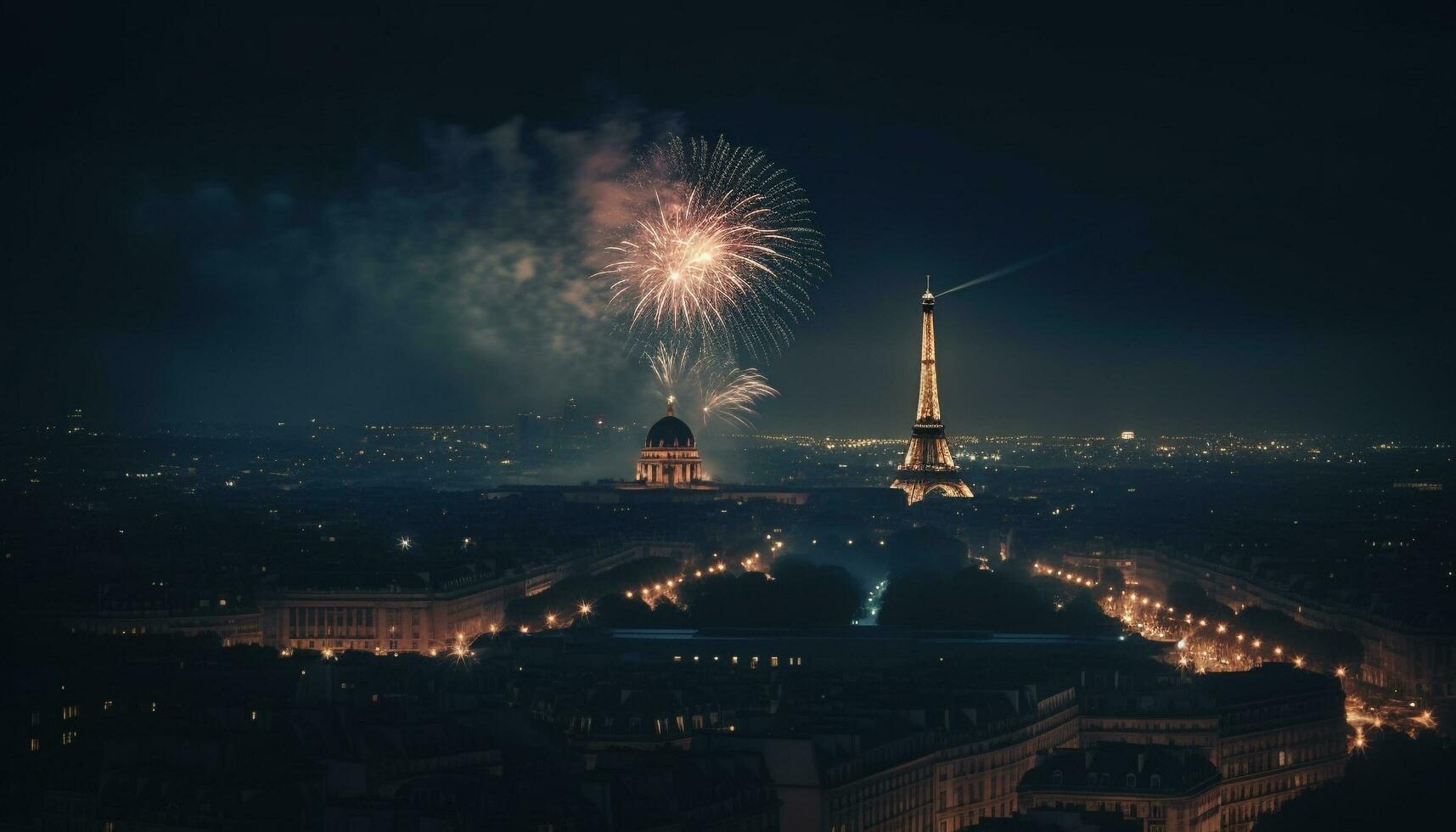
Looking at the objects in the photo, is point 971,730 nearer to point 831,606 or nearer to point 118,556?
point 831,606

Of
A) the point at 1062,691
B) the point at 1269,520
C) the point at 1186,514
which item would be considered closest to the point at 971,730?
the point at 1062,691

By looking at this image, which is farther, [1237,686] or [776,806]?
[1237,686]

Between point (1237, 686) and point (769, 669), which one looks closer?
point (1237, 686)

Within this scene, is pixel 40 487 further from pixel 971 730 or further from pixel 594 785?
pixel 594 785

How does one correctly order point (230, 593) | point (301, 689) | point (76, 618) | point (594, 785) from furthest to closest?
point (230, 593) < point (76, 618) < point (301, 689) < point (594, 785)

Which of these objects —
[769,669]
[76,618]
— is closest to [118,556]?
[76,618]

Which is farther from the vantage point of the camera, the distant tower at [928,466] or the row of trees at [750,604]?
the distant tower at [928,466]

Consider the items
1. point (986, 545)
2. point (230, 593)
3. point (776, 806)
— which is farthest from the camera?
point (986, 545)

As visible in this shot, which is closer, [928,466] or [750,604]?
[750,604]

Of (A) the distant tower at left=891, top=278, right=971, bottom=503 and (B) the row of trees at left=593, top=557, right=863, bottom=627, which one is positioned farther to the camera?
(A) the distant tower at left=891, top=278, right=971, bottom=503
